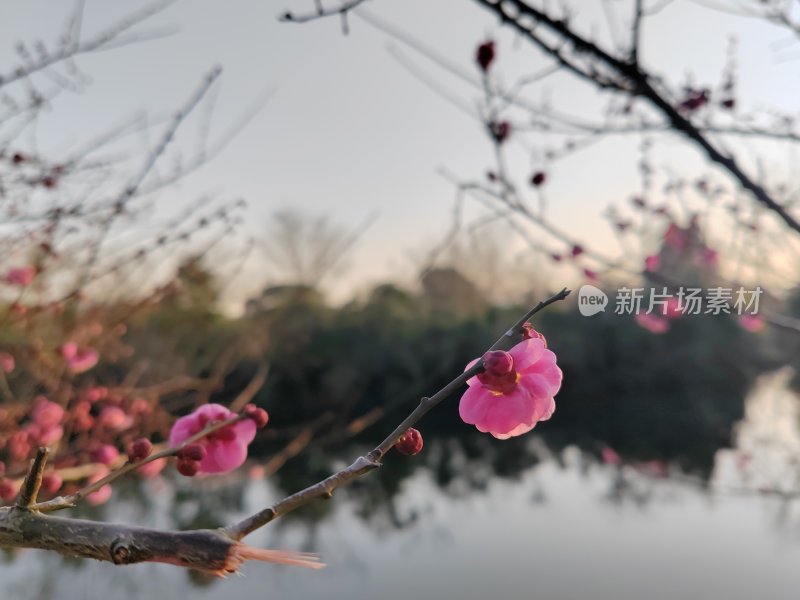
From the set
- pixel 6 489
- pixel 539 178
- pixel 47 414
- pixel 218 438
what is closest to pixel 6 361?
pixel 47 414

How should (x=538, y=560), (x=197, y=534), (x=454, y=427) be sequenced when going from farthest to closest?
(x=454, y=427) < (x=538, y=560) < (x=197, y=534)

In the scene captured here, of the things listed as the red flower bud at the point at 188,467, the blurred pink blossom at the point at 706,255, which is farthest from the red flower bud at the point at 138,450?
the blurred pink blossom at the point at 706,255

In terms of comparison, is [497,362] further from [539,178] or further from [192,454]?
[539,178]

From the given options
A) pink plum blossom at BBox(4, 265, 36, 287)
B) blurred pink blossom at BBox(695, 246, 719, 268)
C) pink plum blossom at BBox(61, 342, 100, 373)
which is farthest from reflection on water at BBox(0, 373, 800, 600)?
pink plum blossom at BBox(4, 265, 36, 287)

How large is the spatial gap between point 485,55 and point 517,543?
345 centimetres

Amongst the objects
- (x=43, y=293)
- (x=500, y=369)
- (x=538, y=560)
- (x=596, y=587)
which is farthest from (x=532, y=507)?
(x=500, y=369)

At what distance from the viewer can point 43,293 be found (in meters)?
1.10

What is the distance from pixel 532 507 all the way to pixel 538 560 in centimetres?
83

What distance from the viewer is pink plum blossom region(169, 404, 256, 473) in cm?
51

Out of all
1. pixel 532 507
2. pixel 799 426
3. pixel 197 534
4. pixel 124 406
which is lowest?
pixel 532 507

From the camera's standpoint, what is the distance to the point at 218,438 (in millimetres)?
514

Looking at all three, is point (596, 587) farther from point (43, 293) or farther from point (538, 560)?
point (43, 293)

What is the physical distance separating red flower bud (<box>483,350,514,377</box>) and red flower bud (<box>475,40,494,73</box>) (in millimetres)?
835

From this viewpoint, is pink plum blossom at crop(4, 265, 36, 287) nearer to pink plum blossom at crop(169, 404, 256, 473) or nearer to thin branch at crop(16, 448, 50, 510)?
pink plum blossom at crop(169, 404, 256, 473)
